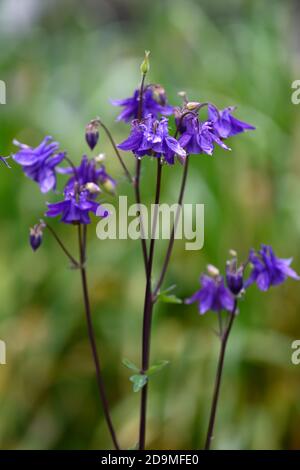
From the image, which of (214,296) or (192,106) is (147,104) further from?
(214,296)

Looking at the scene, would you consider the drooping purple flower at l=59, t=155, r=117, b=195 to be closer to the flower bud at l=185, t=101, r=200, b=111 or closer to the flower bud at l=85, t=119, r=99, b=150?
the flower bud at l=85, t=119, r=99, b=150

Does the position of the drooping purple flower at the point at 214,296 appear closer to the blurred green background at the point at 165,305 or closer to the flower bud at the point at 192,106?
the flower bud at the point at 192,106

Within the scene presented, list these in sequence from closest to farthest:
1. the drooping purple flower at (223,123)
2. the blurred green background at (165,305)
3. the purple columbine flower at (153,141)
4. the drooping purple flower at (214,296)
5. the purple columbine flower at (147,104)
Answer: the purple columbine flower at (153,141) < the drooping purple flower at (223,123) < the purple columbine flower at (147,104) < the drooping purple flower at (214,296) < the blurred green background at (165,305)

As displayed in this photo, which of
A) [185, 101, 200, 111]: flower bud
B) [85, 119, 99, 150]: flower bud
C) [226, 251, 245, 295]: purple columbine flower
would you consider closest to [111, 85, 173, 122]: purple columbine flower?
[85, 119, 99, 150]: flower bud

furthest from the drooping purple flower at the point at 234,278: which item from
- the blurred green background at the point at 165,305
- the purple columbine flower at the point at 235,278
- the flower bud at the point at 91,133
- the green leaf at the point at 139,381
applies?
the blurred green background at the point at 165,305

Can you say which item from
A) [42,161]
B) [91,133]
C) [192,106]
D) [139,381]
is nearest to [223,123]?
[192,106]

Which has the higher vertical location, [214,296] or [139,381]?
[214,296]
